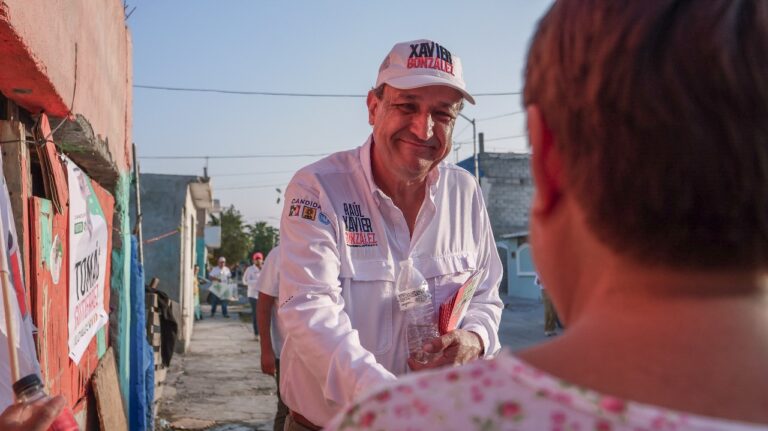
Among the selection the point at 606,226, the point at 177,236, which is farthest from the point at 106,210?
→ the point at 177,236

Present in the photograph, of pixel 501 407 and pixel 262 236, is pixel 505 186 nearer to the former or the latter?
pixel 262 236

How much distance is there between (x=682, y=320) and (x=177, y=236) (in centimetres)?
1500

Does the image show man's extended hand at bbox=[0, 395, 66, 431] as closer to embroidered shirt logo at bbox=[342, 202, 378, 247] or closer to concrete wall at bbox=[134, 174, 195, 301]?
embroidered shirt logo at bbox=[342, 202, 378, 247]

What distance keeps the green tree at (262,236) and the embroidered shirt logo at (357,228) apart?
70.9 m

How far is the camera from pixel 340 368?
2168 millimetres

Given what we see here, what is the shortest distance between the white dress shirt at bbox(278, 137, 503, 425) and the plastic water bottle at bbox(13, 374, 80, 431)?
702mm

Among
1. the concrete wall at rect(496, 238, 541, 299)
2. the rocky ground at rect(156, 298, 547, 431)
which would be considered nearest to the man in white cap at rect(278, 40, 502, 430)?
the rocky ground at rect(156, 298, 547, 431)

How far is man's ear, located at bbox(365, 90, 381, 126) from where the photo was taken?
2.88m

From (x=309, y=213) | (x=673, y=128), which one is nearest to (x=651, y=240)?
(x=673, y=128)

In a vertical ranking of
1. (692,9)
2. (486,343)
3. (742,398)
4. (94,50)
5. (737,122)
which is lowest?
(486,343)

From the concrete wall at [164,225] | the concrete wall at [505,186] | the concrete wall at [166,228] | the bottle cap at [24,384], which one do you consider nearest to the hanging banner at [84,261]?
the bottle cap at [24,384]

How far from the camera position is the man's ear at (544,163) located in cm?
90

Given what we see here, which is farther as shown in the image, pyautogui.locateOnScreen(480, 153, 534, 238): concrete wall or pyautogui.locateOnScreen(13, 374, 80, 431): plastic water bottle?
pyautogui.locateOnScreen(480, 153, 534, 238): concrete wall

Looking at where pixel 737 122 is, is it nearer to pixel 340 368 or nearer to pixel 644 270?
pixel 644 270
